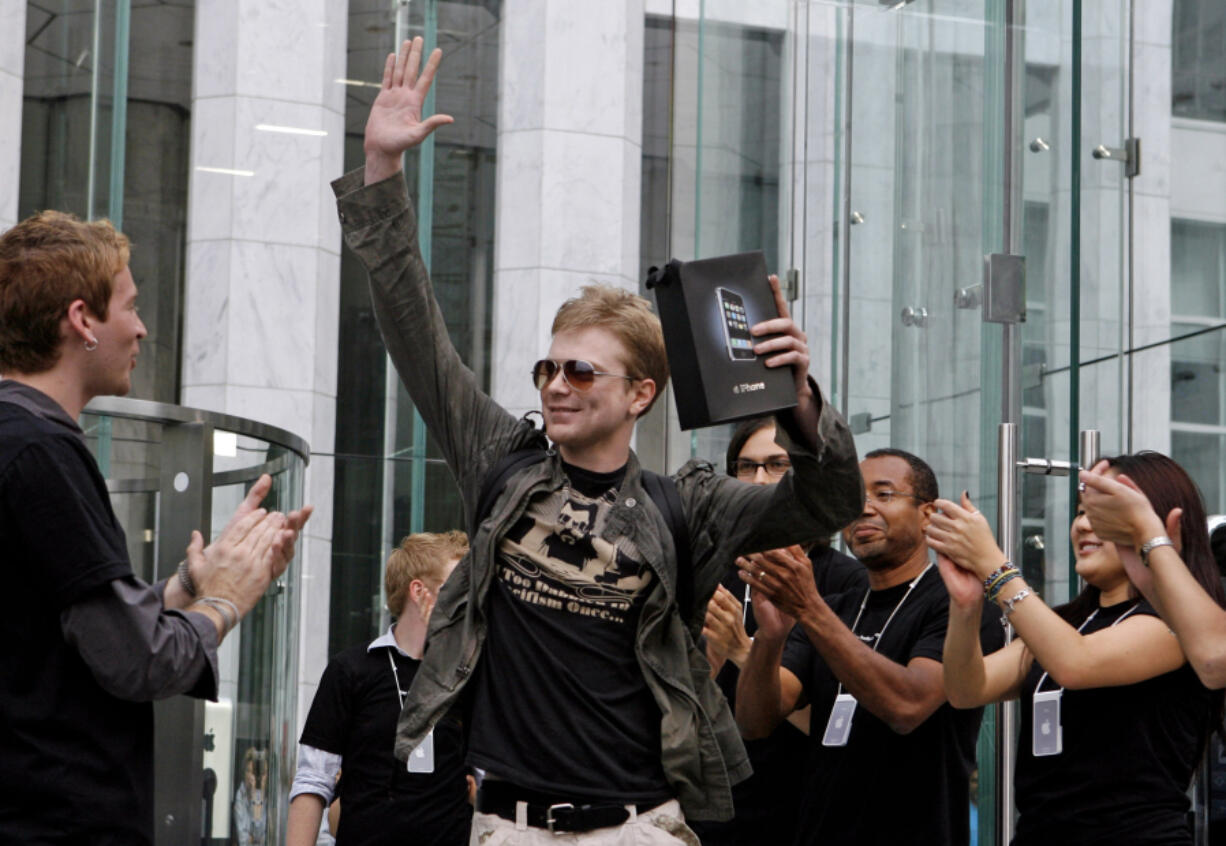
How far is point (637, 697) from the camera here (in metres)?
3.32

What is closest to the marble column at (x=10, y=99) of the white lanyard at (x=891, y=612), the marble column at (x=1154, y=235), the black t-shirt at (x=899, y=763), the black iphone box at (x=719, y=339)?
the marble column at (x=1154, y=235)

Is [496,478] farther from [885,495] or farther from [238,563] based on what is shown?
[885,495]

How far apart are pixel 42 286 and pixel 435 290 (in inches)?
370

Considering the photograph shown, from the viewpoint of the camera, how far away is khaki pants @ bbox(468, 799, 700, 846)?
320cm

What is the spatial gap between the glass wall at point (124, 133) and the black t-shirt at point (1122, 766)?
26.0 ft

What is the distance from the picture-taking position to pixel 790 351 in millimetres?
3213

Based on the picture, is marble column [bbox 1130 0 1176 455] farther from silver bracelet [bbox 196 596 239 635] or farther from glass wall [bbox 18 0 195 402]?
glass wall [bbox 18 0 195 402]

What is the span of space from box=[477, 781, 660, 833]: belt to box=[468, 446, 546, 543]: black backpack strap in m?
0.49

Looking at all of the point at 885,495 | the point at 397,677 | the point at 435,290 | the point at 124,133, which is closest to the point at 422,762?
the point at 397,677

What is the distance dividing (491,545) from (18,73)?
828cm

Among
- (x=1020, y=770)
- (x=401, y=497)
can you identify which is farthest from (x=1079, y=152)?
(x=401, y=497)

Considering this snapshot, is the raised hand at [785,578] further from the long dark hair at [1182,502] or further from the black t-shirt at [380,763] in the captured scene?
the black t-shirt at [380,763]

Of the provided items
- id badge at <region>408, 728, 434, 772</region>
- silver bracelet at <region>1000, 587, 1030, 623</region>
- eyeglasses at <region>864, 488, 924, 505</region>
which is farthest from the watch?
id badge at <region>408, 728, 434, 772</region>

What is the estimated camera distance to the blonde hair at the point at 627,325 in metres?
3.55
